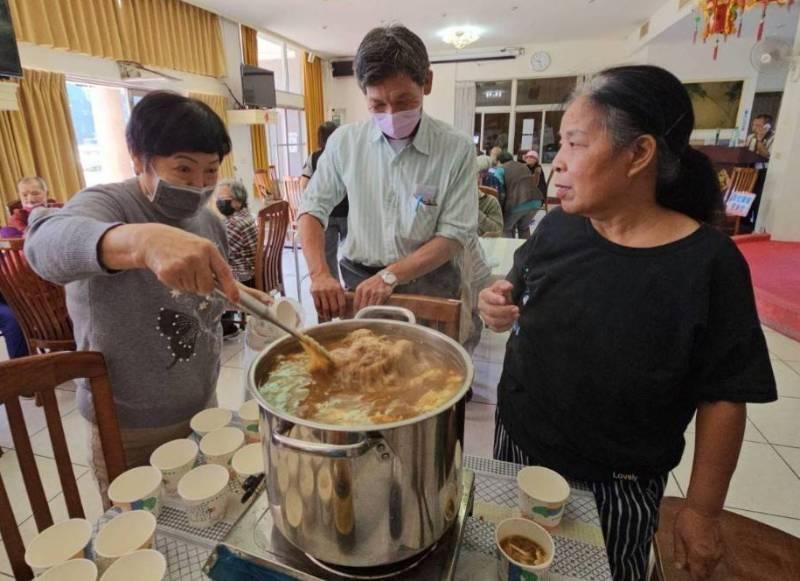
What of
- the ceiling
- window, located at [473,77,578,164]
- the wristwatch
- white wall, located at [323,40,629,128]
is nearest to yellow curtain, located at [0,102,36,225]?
the ceiling

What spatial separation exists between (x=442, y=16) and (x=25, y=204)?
5.70 metres

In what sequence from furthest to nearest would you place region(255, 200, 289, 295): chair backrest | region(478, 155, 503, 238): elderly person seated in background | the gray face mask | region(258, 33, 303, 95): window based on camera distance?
1. region(258, 33, 303, 95): window
2. region(478, 155, 503, 238): elderly person seated in background
3. region(255, 200, 289, 295): chair backrest
4. the gray face mask

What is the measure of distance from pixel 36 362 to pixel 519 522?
0.94 metres

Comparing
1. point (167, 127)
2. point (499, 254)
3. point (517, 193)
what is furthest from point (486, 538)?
point (517, 193)

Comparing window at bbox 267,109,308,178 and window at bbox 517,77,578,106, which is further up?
window at bbox 517,77,578,106

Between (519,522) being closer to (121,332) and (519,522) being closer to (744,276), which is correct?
(744,276)

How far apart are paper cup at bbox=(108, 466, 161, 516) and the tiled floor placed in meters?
0.54

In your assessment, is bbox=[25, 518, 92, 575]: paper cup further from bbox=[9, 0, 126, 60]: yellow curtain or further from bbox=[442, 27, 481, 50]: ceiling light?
bbox=[442, 27, 481, 50]: ceiling light

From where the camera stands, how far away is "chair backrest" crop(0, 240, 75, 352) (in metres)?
2.16

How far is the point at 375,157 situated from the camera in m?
1.63

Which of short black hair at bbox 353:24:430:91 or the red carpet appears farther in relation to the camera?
the red carpet

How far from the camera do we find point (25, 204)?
3.22 meters

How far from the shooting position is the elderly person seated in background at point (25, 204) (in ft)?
9.97

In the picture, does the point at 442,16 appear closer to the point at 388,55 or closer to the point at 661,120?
the point at 388,55
